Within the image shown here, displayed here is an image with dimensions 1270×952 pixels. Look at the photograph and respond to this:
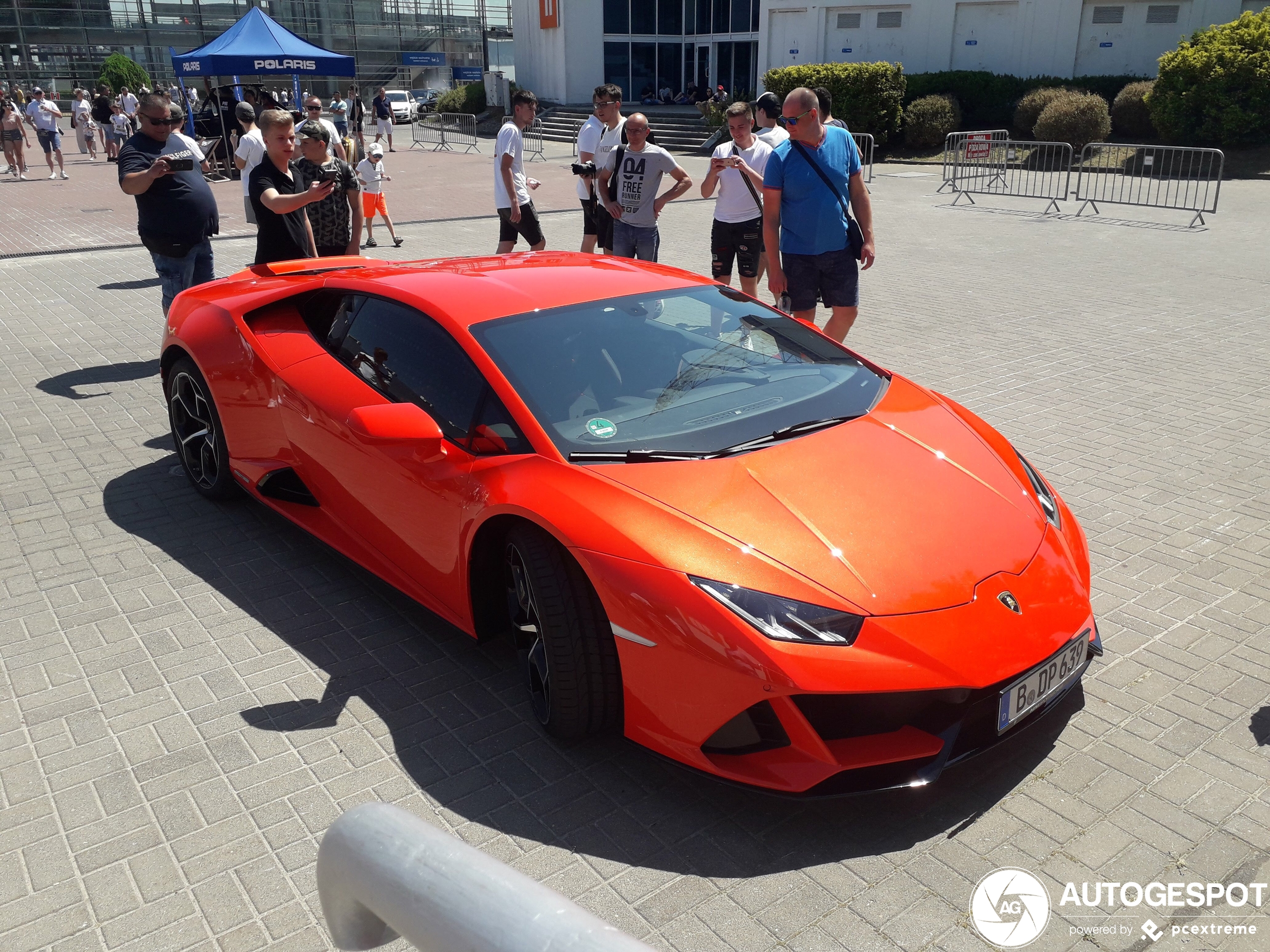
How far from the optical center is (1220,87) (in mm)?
23531

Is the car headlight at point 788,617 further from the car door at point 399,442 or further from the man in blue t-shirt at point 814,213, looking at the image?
the man in blue t-shirt at point 814,213

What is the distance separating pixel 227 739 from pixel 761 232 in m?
6.34

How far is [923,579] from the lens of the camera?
9.78 ft

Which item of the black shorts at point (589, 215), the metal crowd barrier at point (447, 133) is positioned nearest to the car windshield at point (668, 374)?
the black shorts at point (589, 215)

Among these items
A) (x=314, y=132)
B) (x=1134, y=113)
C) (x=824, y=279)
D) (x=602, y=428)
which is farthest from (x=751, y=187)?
(x=1134, y=113)

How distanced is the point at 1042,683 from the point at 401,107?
4790 cm

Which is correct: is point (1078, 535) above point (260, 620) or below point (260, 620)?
above

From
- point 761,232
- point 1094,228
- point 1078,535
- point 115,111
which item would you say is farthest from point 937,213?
point 115,111

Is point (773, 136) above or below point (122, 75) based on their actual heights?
below

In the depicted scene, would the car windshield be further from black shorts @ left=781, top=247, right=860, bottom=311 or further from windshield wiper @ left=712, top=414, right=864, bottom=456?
black shorts @ left=781, top=247, right=860, bottom=311

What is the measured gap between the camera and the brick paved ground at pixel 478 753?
9.04ft

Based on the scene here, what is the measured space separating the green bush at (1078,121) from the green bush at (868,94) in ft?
14.1

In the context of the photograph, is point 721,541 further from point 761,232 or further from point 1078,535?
point 761,232

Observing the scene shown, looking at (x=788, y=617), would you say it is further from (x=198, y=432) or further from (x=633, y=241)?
(x=633, y=241)
